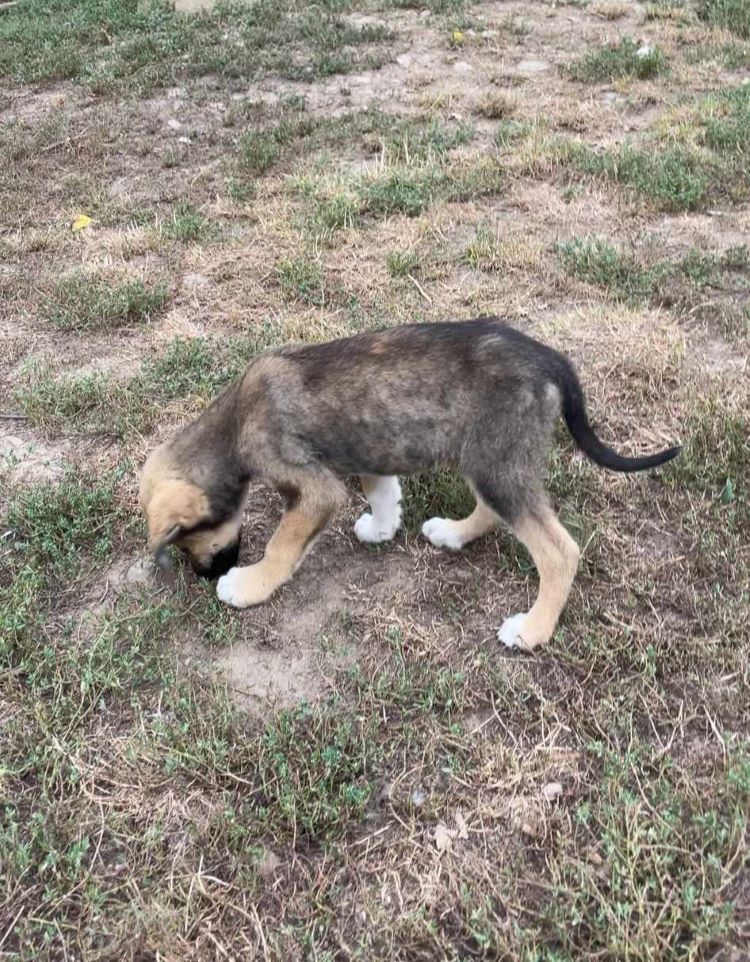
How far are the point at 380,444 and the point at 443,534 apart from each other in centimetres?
65

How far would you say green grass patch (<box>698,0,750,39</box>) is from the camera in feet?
31.5

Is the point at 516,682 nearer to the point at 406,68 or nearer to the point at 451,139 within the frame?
the point at 451,139

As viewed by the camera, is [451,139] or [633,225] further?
[451,139]

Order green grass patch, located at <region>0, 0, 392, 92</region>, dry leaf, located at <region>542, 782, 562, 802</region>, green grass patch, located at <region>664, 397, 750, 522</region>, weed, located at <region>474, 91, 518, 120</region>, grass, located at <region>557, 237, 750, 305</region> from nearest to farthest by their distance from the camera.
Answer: dry leaf, located at <region>542, 782, 562, 802</region>
green grass patch, located at <region>664, 397, 750, 522</region>
grass, located at <region>557, 237, 750, 305</region>
weed, located at <region>474, 91, 518, 120</region>
green grass patch, located at <region>0, 0, 392, 92</region>

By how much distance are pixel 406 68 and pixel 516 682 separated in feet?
27.5

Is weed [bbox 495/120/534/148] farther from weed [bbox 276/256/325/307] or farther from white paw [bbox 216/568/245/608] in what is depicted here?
white paw [bbox 216/568/245/608]

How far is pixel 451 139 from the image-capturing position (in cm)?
772

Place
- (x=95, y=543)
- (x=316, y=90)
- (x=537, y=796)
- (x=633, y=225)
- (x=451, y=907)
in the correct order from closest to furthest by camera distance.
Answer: (x=451, y=907), (x=537, y=796), (x=95, y=543), (x=633, y=225), (x=316, y=90)

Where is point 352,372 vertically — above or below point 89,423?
above

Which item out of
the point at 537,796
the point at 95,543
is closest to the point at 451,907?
the point at 537,796

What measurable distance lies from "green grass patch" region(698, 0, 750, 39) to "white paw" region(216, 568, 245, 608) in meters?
9.26

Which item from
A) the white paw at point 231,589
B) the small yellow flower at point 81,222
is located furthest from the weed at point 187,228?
the white paw at point 231,589

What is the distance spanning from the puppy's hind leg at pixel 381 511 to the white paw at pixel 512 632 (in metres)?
0.80

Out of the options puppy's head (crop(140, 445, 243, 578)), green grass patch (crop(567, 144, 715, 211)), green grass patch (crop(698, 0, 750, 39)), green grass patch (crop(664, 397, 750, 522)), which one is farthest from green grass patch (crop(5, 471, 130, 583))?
green grass patch (crop(698, 0, 750, 39))
